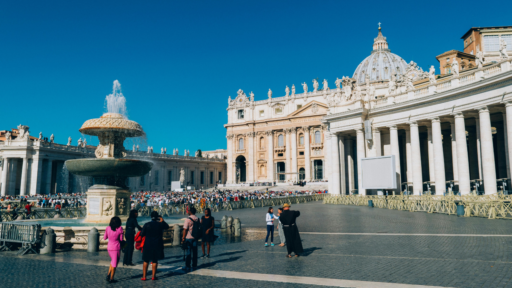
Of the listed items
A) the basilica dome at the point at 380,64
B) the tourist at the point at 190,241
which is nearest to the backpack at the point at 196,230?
the tourist at the point at 190,241

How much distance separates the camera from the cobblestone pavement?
6383 millimetres

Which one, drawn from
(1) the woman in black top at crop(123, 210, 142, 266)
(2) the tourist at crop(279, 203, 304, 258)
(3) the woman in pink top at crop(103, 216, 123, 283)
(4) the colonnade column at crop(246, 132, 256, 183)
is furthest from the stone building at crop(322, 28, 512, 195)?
(4) the colonnade column at crop(246, 132, 256, 183)

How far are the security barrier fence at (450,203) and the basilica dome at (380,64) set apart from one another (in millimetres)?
62075

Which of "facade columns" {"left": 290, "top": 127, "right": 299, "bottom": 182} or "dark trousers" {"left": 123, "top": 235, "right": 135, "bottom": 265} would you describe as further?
"facade columns" {"left": 290, "top": 127, "right": 299, "bottom": 182}

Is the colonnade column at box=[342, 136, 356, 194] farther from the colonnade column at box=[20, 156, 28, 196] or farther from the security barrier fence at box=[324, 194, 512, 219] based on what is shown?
the colonnade column at box=[20, 156, 28, 196]

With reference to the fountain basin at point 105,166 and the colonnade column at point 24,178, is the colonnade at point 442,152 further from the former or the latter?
the colonnade column at point 24,178

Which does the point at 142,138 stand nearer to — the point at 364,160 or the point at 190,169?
the point at 364,160

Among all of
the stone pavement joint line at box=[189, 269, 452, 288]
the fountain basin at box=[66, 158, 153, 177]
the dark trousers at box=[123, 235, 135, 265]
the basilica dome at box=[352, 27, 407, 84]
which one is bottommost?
the stone pavement joint line at box=[189, 269, 452, 288]

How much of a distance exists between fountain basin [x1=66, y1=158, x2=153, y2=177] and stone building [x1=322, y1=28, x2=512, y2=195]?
18.5 meters

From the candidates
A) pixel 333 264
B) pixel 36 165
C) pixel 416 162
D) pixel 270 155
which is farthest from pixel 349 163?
pixel 270 155

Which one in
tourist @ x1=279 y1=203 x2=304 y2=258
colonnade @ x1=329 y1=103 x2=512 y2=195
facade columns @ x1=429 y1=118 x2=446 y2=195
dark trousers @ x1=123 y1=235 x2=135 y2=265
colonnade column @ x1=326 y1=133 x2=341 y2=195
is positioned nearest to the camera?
dark trousers @ x1=123 y1=235 x2=135 y2=265

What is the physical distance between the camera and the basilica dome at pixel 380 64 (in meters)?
81.8

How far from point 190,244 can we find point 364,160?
64.5 feet

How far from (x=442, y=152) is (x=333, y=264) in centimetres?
1860
